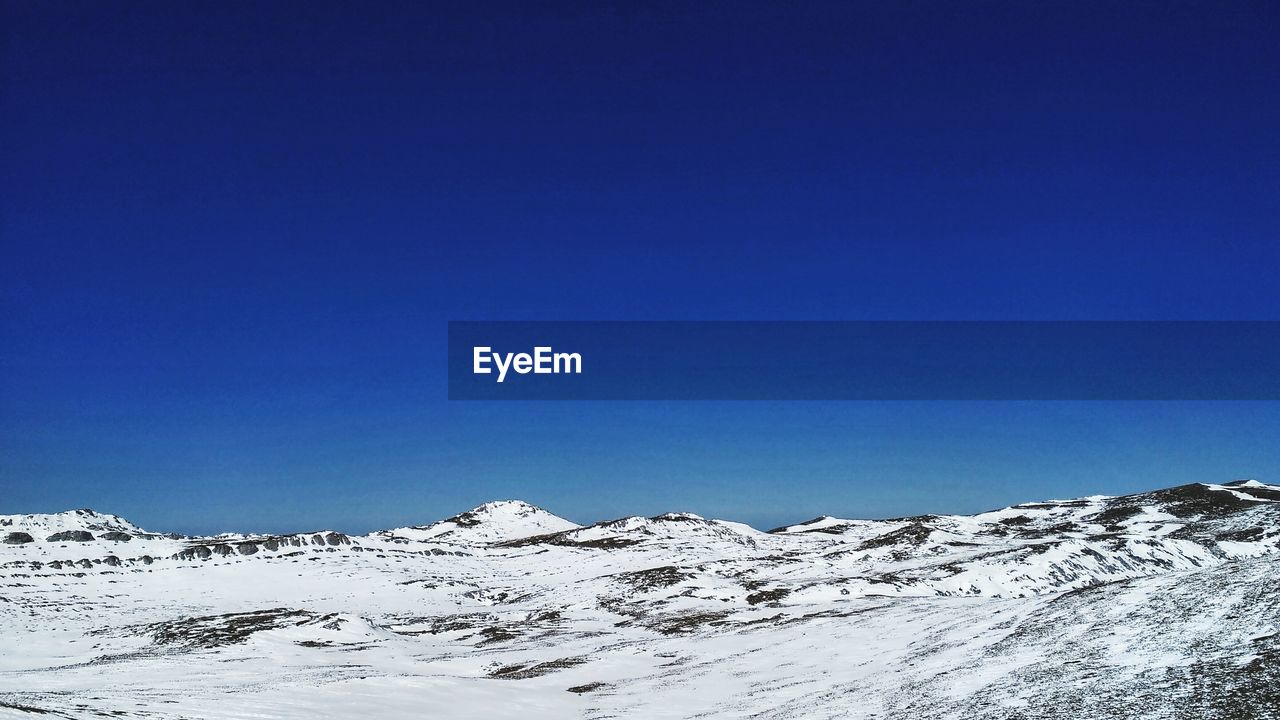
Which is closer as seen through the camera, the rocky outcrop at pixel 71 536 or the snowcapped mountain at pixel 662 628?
the snowcapped mountain at pixel 662 628

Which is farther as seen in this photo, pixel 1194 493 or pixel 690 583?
pixel 1194 493

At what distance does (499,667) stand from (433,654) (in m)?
10.1

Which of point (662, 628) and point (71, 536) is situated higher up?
point (71, 536)

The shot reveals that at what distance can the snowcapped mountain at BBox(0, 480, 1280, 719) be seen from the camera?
77.4 ft

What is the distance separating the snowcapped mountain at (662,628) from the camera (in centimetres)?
2358

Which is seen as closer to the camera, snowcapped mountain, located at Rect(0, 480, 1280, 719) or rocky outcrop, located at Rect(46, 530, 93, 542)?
snowcapped mountain, located at Rect(0, 480, 1280, 719)

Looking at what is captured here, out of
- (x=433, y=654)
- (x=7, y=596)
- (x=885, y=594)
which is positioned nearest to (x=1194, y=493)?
(x=885, y=594)

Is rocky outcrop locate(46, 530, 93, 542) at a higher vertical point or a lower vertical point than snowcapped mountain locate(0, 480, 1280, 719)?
higher

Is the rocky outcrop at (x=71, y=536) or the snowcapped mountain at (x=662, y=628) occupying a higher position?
the rocky outcrop at (x=71, y=536)

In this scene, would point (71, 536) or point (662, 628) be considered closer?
point (662, 628)

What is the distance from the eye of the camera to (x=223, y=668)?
4200 centimetres

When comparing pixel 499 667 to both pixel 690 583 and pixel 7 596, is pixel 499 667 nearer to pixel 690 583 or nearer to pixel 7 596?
pixel 690 583

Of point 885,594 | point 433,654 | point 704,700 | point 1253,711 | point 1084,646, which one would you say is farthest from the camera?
point 885,594

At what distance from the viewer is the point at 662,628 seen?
200 ft
